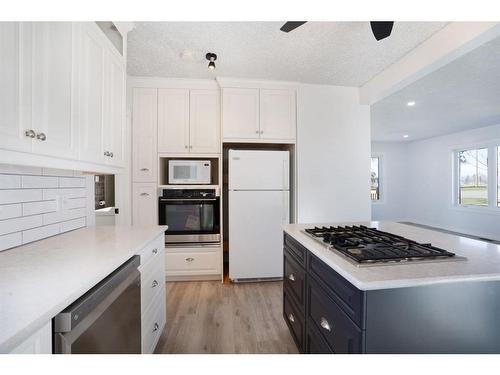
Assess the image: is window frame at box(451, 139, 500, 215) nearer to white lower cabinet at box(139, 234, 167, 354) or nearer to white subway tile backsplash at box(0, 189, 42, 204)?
white lower cabinet at box(139, 234, 167, 354)

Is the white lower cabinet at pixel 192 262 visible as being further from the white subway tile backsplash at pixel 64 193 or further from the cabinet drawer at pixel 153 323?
the white subway tile backsplash at pixel 64 193

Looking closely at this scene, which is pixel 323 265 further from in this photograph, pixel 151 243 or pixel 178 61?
pixel 178 61

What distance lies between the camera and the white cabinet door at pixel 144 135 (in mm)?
2719

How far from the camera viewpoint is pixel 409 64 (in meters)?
2.29

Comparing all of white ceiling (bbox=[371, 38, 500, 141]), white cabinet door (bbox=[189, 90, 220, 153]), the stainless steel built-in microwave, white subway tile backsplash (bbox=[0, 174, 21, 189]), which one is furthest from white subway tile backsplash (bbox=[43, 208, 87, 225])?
white ceiling (bbox=[371, 38, 500, 141])

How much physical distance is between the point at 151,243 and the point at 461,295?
1591mm

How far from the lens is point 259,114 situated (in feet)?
9.23

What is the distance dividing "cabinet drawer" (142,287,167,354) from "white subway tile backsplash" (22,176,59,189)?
38.3 inches

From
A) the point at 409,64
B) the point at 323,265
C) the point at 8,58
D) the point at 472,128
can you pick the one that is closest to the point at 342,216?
the point at 409,64

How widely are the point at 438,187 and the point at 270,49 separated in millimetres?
6563

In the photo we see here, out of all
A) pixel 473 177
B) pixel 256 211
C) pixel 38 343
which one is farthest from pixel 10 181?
pixel 473 177

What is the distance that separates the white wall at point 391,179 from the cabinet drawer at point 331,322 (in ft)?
22.2

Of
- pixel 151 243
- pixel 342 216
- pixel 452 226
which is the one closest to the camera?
pixel 151 243
